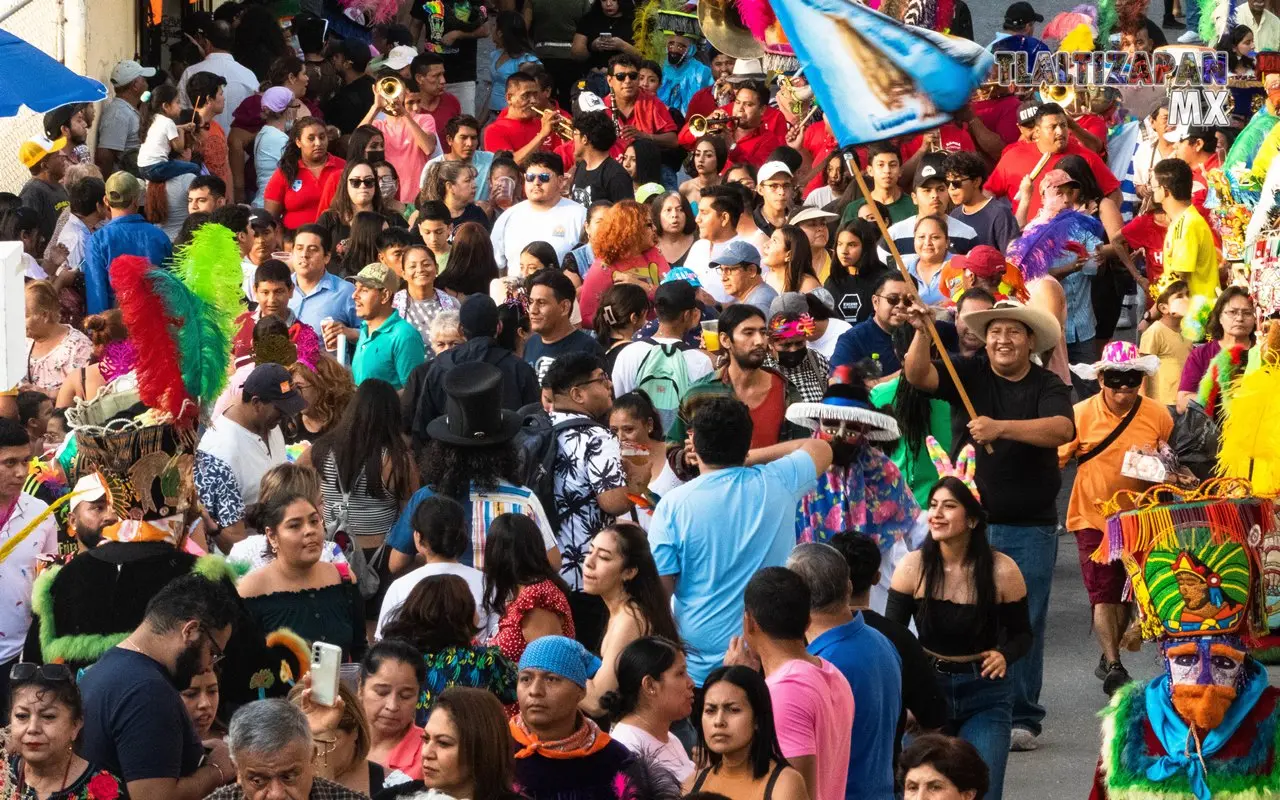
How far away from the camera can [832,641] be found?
6578mm

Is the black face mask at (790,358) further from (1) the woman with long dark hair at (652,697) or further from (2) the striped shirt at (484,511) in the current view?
(1) the woman with long dark hair at (652,697)

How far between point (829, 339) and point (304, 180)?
498cm

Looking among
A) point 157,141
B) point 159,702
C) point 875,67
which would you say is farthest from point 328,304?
point 159,702

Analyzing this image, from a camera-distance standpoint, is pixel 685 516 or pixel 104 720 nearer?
pixel 104 720

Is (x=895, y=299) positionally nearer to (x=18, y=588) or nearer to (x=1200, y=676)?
(x=1200, y=676)

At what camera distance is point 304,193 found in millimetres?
14172

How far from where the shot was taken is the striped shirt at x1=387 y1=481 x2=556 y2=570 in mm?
7895

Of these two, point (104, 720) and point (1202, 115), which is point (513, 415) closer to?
point (104, 720)

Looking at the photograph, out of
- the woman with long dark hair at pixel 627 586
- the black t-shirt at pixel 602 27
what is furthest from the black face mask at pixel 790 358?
the black t-shirt at pixel 602 27

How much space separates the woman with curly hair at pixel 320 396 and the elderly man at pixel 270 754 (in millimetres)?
4313

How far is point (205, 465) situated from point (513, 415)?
127 cm

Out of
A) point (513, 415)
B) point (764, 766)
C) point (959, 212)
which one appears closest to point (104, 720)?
point (764, 766)

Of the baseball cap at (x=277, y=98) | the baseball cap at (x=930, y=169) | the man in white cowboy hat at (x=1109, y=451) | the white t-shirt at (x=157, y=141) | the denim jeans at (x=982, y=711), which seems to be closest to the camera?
the denim jeans at (x=982, y=711)

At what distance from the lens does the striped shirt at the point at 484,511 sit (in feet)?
25.9
